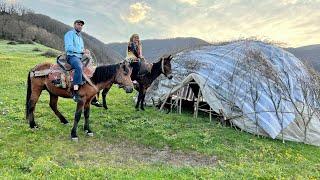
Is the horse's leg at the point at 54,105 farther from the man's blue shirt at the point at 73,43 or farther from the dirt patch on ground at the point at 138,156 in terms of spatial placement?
the dirt patch on ground at the point at 138,156

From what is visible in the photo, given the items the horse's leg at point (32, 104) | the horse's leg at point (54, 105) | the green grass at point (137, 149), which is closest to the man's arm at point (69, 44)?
the horse's leg at point (32, 104)

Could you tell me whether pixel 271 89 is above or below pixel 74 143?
above

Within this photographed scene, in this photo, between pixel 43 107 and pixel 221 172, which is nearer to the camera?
pixel 221 172

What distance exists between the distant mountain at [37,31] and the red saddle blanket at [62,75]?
150ft

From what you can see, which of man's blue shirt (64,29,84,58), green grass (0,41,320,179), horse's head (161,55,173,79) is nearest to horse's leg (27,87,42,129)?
green grass (0,41,320,179)

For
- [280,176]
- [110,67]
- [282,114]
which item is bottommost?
[280,176]

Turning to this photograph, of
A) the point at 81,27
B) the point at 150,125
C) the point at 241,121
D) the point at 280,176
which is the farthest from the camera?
the point at 241,121

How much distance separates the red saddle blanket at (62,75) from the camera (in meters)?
13.0

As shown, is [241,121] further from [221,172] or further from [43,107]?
[43,107]

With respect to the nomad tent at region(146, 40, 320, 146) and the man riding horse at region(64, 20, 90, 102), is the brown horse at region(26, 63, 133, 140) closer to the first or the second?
the man riding horse at region(64, 20, 90, 102)

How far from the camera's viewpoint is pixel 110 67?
1366 centimetres

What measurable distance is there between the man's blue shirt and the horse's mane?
82 centimetres

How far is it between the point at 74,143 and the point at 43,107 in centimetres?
633

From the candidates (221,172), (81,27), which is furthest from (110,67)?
(221,172)
